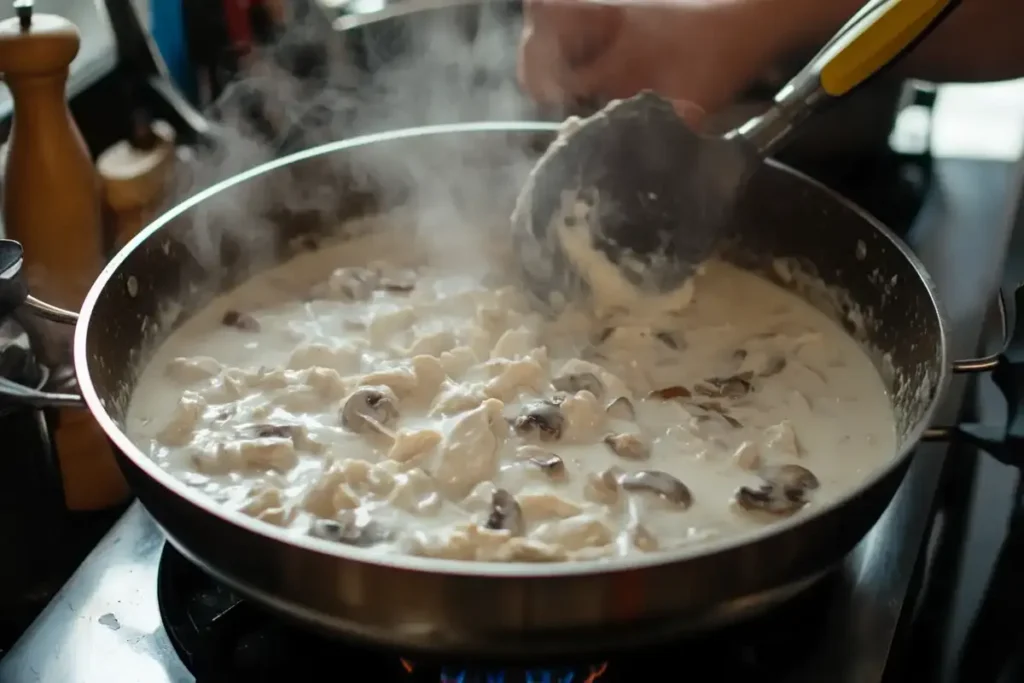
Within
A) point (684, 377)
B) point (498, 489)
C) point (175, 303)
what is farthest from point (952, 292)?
point (175, 303)

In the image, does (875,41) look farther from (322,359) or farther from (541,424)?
(322,359)

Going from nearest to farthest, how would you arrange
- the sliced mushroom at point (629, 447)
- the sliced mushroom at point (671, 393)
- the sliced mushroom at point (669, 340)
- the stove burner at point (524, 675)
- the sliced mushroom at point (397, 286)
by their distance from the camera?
the stove burner at point (524, 675) < the sliced mushroom at point (629, 447) < the sliced mushroom at point (671, 393) < the sliced mushroom at point (669, 340) < the sliced mushroom at point (397, 286)

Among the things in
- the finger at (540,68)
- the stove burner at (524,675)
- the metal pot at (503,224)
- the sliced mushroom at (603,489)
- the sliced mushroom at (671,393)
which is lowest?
the stove burner at (524,675)

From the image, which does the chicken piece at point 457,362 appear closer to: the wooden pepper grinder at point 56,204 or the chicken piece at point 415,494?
the chicken piece at point 415,494

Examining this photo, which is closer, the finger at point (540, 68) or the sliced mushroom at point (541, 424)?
the sliced mushroom at point (541, 424)

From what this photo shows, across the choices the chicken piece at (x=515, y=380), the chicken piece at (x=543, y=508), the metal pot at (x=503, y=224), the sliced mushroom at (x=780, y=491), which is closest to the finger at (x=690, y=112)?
the metal pot at (x=503, y=224)

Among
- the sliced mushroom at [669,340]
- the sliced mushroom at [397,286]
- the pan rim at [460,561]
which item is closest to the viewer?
the pan rim at [460,561]

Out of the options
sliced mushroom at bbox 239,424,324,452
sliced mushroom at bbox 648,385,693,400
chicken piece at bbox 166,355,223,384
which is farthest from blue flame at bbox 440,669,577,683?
chicken piece at bbox 166,355,223,384
